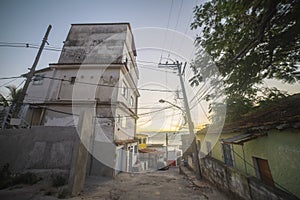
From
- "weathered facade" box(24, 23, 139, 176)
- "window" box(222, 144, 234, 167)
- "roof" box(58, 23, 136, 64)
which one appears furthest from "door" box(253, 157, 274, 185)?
"roof" box(58, 23, 136, 64)

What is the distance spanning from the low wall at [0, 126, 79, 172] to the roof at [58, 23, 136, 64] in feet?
26.1

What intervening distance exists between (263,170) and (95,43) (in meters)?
17.4

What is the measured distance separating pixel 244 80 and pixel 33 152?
12428mm

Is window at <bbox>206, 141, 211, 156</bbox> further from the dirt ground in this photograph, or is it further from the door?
the door

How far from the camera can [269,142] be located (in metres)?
4.07

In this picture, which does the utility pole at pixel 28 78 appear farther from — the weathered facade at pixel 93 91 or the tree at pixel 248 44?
the tree at pixel 248 44

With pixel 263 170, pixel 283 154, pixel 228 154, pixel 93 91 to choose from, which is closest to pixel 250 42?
pixel 283 154

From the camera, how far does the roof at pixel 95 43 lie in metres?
13.5

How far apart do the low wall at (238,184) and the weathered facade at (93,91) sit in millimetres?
6457

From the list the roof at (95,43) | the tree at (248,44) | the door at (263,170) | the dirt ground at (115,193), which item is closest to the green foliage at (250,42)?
→ the tree at (248,44)

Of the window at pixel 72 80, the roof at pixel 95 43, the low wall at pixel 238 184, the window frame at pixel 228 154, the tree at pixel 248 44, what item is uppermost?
the roof at pixel 95 43

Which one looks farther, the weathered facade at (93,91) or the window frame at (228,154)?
the weathered facade at (93,91)

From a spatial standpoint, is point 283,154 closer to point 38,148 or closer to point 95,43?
point 38,148

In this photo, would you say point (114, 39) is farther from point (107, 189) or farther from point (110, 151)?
point (107, 189)
